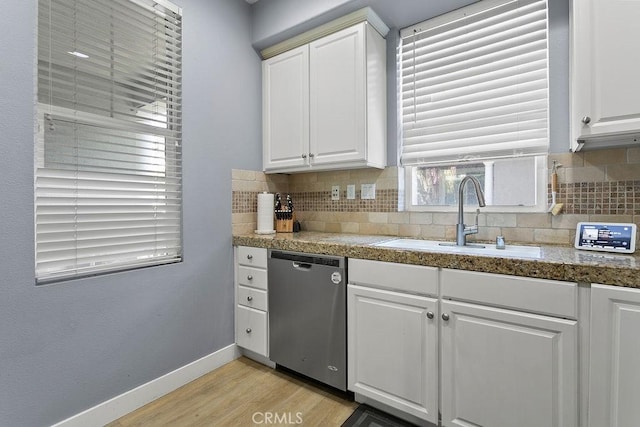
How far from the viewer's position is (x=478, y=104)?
1992mm

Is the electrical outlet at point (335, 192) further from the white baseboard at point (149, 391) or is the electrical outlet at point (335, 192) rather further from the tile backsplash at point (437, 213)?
the white baseboard at point (149, 391)

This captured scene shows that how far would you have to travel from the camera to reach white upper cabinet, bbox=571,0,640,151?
4.22 feet

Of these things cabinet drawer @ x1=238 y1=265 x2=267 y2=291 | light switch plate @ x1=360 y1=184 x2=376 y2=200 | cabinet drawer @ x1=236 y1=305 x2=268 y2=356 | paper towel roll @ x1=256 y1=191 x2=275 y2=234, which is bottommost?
cabinet drawer @ x1=236 y1=305 x2=268 y2=356

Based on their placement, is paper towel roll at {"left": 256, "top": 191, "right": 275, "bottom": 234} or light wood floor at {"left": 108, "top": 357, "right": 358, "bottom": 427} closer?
light wood floor at {"left": 108, "top": 357, "right": 358, "bottom": 427}

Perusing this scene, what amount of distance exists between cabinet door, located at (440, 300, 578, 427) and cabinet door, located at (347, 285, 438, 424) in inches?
2.7

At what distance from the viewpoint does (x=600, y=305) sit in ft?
3.77


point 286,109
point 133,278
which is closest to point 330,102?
point 286,109

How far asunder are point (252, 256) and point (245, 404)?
911mm

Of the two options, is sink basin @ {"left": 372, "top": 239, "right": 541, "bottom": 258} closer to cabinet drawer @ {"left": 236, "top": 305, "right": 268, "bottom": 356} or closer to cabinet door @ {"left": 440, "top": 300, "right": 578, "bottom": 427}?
cabinet door @ {"left": 440, "top": 300, "right": 578, "bottom": 427}

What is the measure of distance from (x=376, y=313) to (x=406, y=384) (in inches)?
14.4

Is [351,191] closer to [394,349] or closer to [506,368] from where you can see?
[394,349]

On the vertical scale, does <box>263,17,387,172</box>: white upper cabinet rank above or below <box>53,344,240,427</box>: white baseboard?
above

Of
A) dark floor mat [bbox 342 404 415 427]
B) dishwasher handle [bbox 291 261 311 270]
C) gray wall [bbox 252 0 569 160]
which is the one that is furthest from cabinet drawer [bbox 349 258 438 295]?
gray wall [bbox 252 0 569 160]

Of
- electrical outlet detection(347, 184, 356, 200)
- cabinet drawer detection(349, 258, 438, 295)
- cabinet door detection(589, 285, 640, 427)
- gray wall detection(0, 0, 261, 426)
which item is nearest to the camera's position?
cabinet door detection(589, 285, 640, 427)
